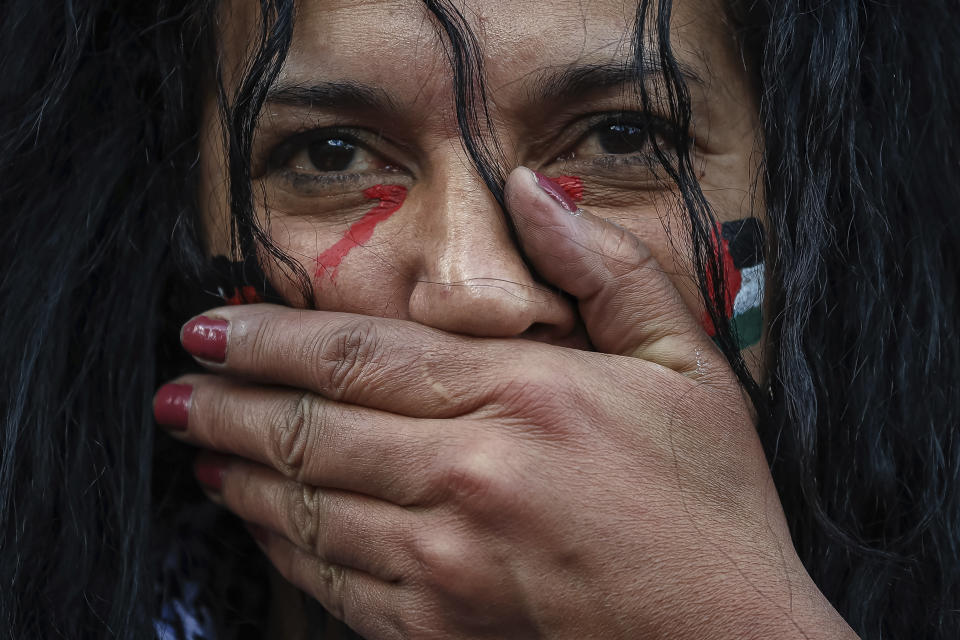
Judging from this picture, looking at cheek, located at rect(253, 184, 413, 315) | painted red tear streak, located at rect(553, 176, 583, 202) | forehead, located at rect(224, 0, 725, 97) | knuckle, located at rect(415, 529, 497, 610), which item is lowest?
knuckle, located at rect(415, 529, 497, 610)

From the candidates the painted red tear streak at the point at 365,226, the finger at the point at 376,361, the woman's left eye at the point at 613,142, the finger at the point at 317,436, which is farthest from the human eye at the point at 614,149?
the finger at the point at 317,436

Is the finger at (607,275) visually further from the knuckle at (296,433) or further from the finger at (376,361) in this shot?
the knuckle at (296,433)

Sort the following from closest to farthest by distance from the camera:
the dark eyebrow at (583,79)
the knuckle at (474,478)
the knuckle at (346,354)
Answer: the knuckle at (474,478), the knuckle at (346,354), the dark eyebrow at (583,79)

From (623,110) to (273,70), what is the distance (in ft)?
2.13

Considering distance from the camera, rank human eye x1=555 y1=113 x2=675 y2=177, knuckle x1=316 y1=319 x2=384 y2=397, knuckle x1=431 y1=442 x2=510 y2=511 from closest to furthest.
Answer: knuckle x1=431 y1=442 x2=510 y2=511, knuckle x1=316 y1=319 x2=384 y2=397, human eye x1=555 y1=113 x2=675 y2=177

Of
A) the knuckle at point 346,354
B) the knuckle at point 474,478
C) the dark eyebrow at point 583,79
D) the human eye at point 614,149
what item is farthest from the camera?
the human eye at point 614,149

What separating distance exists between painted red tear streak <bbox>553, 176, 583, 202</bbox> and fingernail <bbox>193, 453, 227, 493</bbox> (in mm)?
852

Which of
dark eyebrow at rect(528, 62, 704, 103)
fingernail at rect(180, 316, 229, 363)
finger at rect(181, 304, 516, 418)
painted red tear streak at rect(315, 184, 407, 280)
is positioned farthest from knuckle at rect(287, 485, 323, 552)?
dark eyebrow at rect(528, 62, 704, 103)

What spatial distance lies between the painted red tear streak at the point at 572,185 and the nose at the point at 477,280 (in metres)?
0.20

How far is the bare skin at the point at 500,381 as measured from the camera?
4.27ft

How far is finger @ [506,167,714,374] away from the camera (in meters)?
1.42

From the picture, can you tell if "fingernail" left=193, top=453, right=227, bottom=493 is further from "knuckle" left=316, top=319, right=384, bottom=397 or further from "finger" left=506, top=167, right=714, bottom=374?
"finger" left=506, top=167, right=714, bottom=374

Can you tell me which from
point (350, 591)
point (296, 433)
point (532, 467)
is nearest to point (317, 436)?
point (296, 433)

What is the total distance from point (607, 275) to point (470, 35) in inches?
19.2
